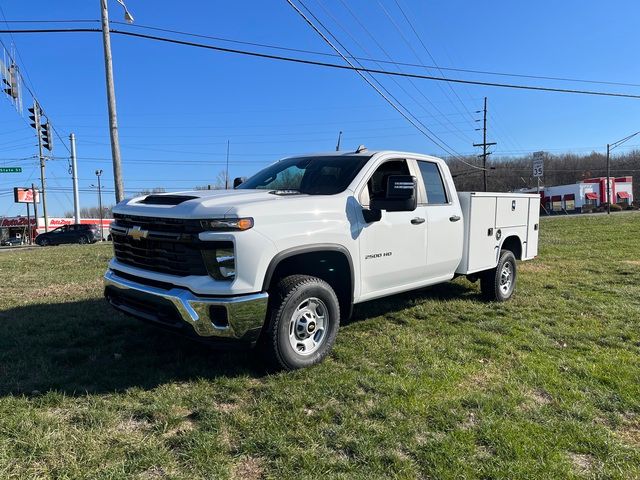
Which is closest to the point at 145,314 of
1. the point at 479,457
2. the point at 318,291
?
the point at 318,291

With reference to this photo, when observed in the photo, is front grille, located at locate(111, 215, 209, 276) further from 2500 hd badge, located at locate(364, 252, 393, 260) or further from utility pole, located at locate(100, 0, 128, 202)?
utility pole, located at locate(100, 0, 128, 202)

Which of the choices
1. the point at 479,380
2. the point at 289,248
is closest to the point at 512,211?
the point at 479,380

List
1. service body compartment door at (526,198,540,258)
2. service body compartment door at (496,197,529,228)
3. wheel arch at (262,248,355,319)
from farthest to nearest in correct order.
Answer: service body compartment door at (526,198,540,258)
service body compartment door at (496,197,529,228)
wheel arch at (262,248,355,319)

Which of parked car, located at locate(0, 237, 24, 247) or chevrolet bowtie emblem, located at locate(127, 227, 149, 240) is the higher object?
chevrolet bowtie emblem, located at locate(127, 227, 149, 240)

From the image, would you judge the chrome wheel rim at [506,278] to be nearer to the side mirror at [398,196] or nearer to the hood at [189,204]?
the side mirror at [398,196]

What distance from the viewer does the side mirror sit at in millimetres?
4645

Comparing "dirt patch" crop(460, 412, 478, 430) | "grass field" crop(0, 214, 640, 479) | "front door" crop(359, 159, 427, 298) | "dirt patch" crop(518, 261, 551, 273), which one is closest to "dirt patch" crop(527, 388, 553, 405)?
"grass field" crop(0, 214, 640, 479)

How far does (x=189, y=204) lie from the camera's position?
3.90 metres

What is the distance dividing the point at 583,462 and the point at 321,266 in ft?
8.37

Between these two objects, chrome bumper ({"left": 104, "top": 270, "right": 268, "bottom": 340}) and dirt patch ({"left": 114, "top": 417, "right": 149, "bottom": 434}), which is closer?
dirt patch ({"left": 114, "top": 417, "right": 149, "bottom": 434})

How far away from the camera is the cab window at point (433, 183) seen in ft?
19.1

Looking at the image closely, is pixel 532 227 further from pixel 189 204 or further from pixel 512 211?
pixel 189 204

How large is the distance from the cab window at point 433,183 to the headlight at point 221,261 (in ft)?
9.32

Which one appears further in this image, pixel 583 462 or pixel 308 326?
pixel 308 326
